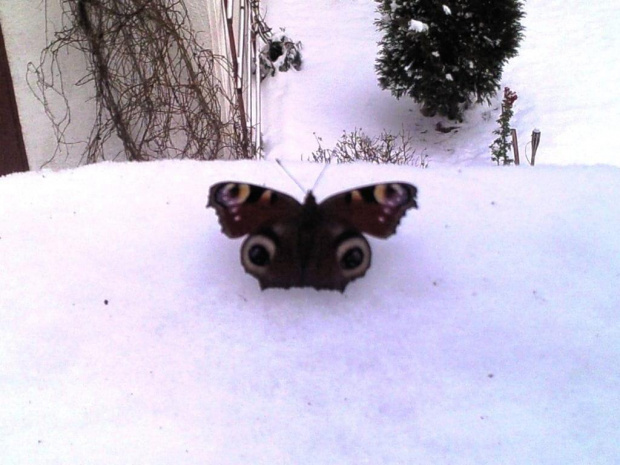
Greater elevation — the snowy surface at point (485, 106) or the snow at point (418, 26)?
the snow at point (418, 26)

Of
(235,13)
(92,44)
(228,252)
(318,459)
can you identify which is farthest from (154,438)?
(235,13)

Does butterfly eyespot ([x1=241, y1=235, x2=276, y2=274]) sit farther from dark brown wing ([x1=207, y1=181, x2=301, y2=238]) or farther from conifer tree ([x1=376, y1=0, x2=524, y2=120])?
conifer tree ([x1=376, y1=0, x2=524, y2=120])

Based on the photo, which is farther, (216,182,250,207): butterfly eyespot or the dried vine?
the dried vine

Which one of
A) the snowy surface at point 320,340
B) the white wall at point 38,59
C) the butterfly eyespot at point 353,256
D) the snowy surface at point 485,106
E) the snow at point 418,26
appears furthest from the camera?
the snowy surface at point 485,106

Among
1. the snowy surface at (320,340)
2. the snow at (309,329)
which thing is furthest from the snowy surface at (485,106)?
the snowy surface at (320,340)

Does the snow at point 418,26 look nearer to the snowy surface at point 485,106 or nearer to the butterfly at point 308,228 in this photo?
the snowy surface at point 485,106

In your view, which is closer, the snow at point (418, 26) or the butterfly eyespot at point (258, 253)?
the butterfly eyespot at point (258, 253)

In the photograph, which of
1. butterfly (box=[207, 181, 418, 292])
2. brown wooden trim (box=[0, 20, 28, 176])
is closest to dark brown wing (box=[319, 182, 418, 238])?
butterfly (box=[207, 181, 418, 292])
